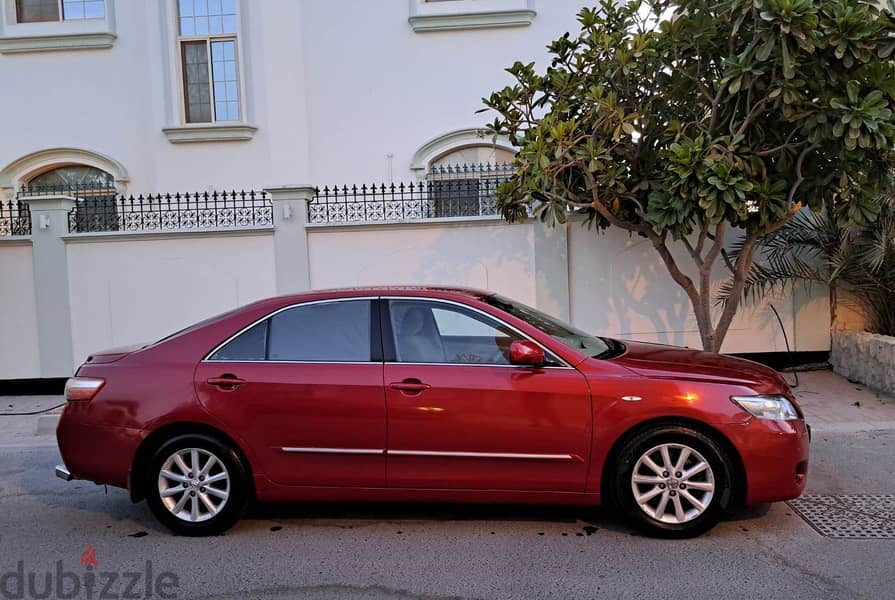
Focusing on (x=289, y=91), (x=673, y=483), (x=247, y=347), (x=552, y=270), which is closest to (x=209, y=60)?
(x=289, y=91)

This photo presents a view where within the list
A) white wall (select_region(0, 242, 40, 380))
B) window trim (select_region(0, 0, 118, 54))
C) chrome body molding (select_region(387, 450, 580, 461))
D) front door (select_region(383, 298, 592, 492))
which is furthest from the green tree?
window trim (select_region(0, 0, 118, 54))

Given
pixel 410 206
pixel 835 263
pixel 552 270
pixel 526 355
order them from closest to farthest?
pixel 526 355, pixel 835 263, pixel 552 270, pixel 410 206

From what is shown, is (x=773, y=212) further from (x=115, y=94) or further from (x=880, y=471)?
(x=115, y=94)

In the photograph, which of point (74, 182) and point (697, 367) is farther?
point (74, 182)

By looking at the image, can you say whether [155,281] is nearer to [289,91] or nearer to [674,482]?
[289,91]

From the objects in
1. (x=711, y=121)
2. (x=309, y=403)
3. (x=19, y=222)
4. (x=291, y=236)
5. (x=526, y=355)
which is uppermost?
(x=711, y=121)

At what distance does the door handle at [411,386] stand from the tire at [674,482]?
1324mm

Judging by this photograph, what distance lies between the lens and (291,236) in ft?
30.6

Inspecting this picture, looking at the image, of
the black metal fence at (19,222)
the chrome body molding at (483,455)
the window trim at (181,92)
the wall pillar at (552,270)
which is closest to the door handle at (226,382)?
the chrome body molding at (483,455)

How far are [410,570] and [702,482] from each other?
188 cm

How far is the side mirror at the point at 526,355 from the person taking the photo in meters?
4.47

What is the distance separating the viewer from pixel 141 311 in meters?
9.47

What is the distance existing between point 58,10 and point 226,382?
11.0 metres

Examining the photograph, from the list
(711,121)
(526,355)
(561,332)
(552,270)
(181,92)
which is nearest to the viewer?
(526,355)
